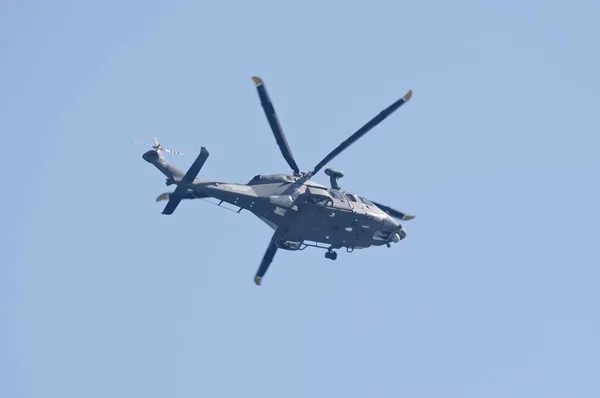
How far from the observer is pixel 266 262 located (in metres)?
50.1

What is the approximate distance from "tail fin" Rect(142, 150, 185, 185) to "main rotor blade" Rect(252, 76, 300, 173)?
4.66 meters

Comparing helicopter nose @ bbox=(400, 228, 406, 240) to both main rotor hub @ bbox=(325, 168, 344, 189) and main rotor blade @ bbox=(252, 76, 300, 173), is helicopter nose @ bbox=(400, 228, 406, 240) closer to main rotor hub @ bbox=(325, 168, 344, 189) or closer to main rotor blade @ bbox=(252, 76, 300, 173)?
main rotor hub @ bbox=(325, 168, 344, 189)

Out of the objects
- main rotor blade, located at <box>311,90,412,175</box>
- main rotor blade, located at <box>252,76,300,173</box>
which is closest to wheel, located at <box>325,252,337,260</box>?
main rotor blade, located at <box>252,76,300,173</box>

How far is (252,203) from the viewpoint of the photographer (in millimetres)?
46062

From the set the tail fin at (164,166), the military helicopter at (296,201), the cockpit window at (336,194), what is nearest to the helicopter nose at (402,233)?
the military helicopter at (296,201)

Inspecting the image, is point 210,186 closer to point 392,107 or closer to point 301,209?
point 301,209

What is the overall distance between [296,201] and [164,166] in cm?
639

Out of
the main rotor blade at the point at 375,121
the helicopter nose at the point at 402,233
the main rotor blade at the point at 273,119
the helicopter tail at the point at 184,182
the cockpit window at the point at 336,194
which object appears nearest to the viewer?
the helicopter tail at the point at 184,182

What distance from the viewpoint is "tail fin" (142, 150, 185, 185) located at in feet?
146

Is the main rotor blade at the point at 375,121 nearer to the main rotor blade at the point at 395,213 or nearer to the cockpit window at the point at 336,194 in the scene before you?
the cockpit window at the point at 336,194

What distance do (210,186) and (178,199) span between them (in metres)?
1.69

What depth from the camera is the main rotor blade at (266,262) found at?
49412 millimetres

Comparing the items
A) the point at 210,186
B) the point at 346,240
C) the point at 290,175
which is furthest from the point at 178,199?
the point at 346,240

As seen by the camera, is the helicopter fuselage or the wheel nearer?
the helicopter fuselage
